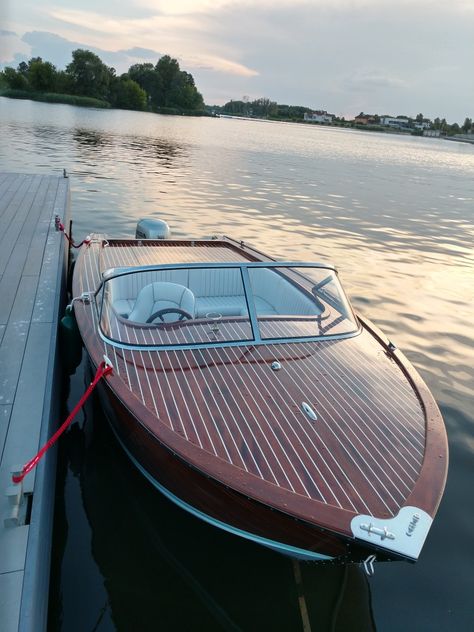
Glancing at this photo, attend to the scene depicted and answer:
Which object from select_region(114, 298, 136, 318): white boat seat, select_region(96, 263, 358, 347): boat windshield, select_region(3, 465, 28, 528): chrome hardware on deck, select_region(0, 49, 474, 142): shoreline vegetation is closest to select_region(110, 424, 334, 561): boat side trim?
select_region(3, 465, 28, 528): chrome hardware on deck

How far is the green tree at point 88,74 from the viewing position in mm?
74062

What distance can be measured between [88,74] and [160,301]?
81.4 meters

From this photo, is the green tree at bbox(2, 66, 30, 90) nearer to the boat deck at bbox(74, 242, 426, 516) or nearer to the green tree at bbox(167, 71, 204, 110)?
the green tree at bbox(167, 71, 204, 110)

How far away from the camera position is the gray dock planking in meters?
2.42

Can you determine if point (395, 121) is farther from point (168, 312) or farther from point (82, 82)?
point (168, 312)

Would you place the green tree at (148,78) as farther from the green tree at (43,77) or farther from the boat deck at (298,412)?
the boat deck at (298,412)

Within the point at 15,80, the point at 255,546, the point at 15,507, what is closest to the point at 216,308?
the point at 255,546

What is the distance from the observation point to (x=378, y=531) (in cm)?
258

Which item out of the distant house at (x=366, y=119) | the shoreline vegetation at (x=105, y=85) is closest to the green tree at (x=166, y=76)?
the shoreline vegetation at (x=105, y=85)

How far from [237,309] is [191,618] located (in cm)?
266

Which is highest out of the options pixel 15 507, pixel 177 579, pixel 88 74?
pixel 88 74

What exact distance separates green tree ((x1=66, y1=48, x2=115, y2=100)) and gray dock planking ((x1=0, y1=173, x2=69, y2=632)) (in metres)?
76.6

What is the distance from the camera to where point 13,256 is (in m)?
6.98

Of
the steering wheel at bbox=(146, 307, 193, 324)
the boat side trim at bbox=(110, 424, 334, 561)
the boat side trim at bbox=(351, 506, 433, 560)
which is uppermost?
the steering wheel at bbox=(146, 307, 193, 324)
